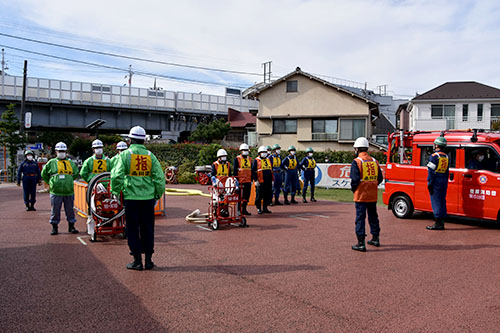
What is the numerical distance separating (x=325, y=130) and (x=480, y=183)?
2453 cm

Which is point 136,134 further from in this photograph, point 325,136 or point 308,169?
point 325,136

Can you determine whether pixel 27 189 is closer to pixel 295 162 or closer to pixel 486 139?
pixel 295 162

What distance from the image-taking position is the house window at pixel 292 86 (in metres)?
34.5

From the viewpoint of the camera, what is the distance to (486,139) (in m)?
9.72

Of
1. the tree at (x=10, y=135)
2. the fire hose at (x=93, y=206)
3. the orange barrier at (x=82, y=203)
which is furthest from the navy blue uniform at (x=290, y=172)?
the tree at (x=10, y=135)

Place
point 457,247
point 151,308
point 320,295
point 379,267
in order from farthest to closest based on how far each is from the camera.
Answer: point 457,247
point 379,267
point 320,295
point 151,308

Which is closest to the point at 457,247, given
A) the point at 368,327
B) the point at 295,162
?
the point at 368,327

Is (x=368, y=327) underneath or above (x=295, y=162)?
underneath

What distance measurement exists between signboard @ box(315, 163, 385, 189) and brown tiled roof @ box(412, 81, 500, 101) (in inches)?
920

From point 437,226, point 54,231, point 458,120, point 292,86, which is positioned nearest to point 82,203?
point 54,231

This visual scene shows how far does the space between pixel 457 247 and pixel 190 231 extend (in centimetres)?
587

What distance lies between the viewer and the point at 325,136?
33.7 metres

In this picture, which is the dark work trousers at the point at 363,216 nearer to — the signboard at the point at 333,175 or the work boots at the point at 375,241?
the work boots at the point at 375,241

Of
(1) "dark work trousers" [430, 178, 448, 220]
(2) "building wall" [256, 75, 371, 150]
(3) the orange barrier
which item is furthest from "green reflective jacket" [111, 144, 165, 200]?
(2) "building wall" [256, 75, 371, 150]
